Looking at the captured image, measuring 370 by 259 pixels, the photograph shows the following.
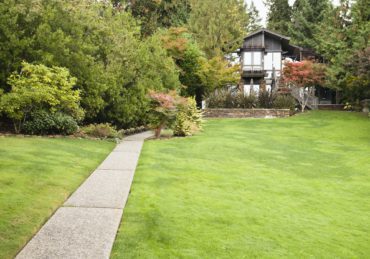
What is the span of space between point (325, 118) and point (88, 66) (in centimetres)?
1771

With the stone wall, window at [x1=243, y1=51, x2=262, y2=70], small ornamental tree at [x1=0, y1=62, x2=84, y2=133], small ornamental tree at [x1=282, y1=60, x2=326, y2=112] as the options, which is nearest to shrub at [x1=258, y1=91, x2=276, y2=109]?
the stone wall

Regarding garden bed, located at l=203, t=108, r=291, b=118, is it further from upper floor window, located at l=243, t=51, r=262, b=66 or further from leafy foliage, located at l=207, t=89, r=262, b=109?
upper floor window, located at l=243, t=51, r=262, b=66

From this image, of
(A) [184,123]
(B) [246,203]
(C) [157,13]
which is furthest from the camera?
(C) [157,13]

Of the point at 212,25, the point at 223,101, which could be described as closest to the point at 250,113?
the point at 223,101

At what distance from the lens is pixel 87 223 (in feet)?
19.1

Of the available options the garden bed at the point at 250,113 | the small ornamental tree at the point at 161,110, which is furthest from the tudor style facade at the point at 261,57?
the small ornamental tree at the point at 161,110

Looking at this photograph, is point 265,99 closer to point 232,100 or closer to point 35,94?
point 232,100

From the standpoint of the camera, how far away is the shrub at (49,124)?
15.5 meters

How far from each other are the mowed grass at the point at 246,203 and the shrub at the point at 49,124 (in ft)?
10.7

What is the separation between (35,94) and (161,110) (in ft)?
17.0

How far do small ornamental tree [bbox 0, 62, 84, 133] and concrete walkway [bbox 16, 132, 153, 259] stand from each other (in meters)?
6.94

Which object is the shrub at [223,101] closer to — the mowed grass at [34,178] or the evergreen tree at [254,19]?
the mowed grass at [34,178]

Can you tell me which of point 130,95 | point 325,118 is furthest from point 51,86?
point 325,118

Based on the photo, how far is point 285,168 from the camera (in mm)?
11703
